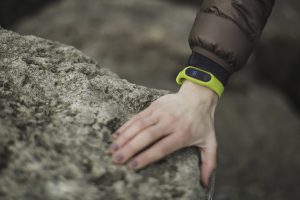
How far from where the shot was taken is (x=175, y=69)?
16.1ft

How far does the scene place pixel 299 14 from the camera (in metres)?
6.30

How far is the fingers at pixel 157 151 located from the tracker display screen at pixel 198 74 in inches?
13.2

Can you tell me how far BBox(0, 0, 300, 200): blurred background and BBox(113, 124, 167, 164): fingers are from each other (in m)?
2.79

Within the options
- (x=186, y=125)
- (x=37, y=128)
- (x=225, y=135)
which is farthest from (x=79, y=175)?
(x=225, y=135)

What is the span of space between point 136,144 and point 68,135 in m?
0.28

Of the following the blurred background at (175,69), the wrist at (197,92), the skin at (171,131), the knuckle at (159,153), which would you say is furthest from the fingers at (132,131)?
the blurred background at (175,69)

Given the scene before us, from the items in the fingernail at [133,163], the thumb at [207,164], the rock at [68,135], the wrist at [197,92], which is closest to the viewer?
the rock at [68,135]

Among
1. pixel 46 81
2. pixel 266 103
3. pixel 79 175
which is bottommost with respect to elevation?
pixel 266 103

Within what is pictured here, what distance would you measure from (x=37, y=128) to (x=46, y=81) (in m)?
0.35

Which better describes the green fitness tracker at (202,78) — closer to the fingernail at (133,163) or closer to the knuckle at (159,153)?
the knuckle at (159,153)

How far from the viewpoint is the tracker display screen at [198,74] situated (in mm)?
1775

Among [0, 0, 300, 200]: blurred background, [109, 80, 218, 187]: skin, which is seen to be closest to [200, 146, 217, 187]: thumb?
[109, 80, 218, 187]: skin

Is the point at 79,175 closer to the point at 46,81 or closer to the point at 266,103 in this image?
the point at 46,81

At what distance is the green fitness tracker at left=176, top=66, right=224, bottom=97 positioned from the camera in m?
1.77
